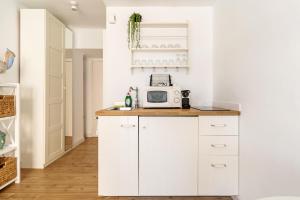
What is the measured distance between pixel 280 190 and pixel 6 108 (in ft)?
8.56

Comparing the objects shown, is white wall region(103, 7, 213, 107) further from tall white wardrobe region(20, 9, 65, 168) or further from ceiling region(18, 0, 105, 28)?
tall white wardrobe region(20, 9, 65, 168)

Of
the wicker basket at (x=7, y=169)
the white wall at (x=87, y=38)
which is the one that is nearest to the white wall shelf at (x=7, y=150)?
the wicker basket at (x=7, y=169)

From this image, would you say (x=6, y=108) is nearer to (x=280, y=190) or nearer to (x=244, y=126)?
(x=244, y=126)

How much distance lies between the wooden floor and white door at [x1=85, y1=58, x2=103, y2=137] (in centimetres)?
169

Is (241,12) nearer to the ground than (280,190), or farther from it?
farther from it

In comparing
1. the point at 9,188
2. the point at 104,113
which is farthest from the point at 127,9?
the point at 9,188

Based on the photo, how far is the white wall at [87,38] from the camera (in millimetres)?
3957

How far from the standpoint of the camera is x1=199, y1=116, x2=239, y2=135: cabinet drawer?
191 centimetres

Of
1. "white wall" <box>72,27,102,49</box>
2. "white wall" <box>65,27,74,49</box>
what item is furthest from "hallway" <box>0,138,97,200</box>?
"white wall" <box>72,27,102,49</box>

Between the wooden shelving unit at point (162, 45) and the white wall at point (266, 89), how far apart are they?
60cm

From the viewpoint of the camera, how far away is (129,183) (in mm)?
1920

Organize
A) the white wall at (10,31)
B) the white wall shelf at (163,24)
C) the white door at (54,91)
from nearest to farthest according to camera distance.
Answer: the white wall shelf at (163,24)
the white wall at (10,31)
the white door at (54,91)

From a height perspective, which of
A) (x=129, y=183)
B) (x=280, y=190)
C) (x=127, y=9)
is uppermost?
(x=127, y=9)

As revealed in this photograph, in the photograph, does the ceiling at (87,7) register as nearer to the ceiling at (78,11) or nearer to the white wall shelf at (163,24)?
the ceiling at (78,11)
